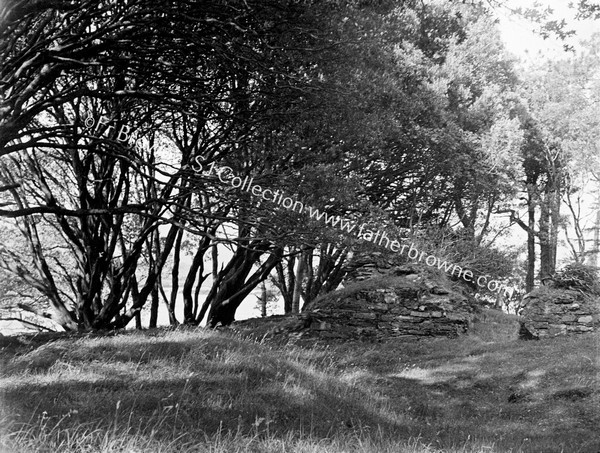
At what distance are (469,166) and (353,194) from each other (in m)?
8.35

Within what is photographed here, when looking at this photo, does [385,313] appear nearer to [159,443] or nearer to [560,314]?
[560,314]

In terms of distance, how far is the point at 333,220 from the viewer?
13.5 m

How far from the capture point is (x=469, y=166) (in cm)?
1978

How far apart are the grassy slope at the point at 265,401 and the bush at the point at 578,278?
12.5 feet

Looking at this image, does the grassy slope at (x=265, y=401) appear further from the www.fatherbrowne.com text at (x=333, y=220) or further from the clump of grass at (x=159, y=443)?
the www.fatherbrowne.com text at (x=333, y=220)

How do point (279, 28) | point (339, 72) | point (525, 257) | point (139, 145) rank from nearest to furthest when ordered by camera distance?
point (279, 28), point (339, 72), point (139, 145), point (525, 257)

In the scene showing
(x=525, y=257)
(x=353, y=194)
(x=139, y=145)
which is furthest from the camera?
(x=525, y=257)

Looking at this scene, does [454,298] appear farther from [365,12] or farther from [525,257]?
[525,257]

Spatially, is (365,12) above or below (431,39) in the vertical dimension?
below

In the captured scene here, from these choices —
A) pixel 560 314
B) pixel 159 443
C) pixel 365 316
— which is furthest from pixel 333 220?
pixel 159 443

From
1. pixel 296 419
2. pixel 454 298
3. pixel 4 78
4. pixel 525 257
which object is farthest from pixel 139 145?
pixel 525 257

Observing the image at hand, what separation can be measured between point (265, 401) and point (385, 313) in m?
9.54

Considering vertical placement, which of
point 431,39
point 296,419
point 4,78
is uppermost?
point 431,39

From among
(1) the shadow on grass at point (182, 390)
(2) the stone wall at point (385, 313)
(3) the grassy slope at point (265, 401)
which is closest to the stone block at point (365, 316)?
(2) the stone wall at point (385, 313)
